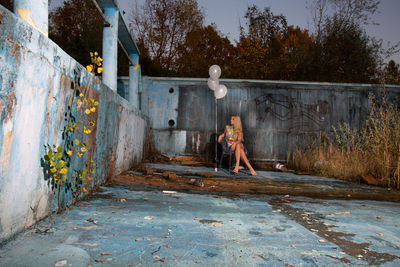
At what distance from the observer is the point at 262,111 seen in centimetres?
891

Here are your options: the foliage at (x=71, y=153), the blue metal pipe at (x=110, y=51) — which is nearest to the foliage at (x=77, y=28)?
the blue metal pipe at (x=110, y=51)

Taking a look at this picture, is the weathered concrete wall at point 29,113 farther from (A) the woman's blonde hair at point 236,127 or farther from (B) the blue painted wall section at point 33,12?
(A) the woman's blonde hair at point 236,127

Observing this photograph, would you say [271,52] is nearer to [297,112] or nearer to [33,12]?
[297,112]

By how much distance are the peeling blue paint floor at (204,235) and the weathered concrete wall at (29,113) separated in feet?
0.58

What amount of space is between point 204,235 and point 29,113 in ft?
4.49

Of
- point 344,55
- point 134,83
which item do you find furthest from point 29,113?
point 344,55

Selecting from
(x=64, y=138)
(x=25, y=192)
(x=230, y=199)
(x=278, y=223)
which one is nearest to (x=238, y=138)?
(x=230, y=199)

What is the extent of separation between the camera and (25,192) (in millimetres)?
1661

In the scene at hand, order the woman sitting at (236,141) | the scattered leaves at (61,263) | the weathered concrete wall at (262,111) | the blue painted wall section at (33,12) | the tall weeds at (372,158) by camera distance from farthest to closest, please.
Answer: the weathered concrete wall at (262,111), the woman sitting at (236,141), the tall weeds at (372,158), the blue painted wall section at (33,12), the scattered leaves at (61,263)

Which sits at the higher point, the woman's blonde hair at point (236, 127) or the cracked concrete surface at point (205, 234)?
the woman's blonde hair at point (236, 127)

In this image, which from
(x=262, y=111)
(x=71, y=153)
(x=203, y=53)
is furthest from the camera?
(x=203, y=53)

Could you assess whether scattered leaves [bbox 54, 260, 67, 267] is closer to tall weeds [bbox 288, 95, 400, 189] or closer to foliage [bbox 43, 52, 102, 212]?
foliage [bbox 43, 52, 102, 212]

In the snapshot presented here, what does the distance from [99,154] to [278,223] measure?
84.9 inches

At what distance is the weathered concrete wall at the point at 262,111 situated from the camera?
8.89 meters
